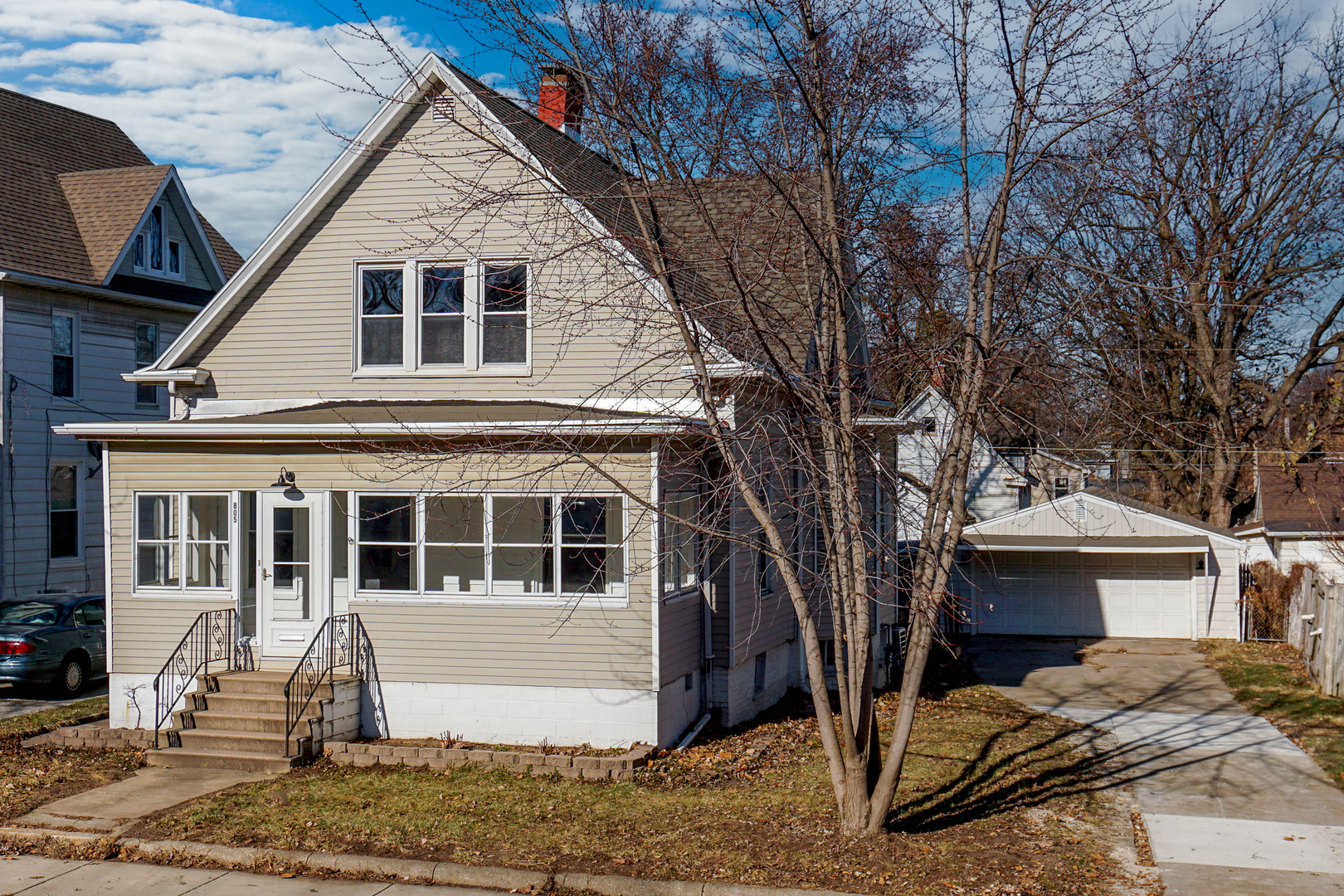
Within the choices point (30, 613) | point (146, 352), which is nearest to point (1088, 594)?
point (146, 352)

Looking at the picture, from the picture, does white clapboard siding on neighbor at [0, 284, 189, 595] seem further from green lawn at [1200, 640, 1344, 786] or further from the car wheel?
green lawn at [1200, 640, 1344, 786]

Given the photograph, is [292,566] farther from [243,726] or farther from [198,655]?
[243,726]

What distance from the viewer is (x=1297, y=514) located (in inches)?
1170

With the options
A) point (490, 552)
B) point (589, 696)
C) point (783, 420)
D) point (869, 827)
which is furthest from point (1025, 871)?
point (490, 552)

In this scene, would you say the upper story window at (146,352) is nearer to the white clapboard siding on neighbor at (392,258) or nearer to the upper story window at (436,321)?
the white clapboard siding on neighbor at (392,258)

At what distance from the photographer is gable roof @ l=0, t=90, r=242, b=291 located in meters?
22.1

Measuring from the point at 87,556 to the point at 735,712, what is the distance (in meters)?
15.5

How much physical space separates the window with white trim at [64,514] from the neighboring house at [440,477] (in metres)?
9.23

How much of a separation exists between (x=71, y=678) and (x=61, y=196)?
1245 cm

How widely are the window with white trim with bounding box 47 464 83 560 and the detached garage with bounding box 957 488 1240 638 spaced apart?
19612mm

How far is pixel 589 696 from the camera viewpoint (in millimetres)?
12102

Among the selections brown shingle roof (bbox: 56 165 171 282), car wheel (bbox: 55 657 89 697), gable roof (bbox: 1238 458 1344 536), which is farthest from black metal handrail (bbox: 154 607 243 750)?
gable roof (bbox: 1238 458 1344 536)

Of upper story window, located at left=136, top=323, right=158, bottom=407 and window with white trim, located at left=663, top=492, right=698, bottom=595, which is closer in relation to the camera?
window with white trim, located at left=663, top=492, right=698, bottom=595

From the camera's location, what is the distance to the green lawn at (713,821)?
27.0 ft
